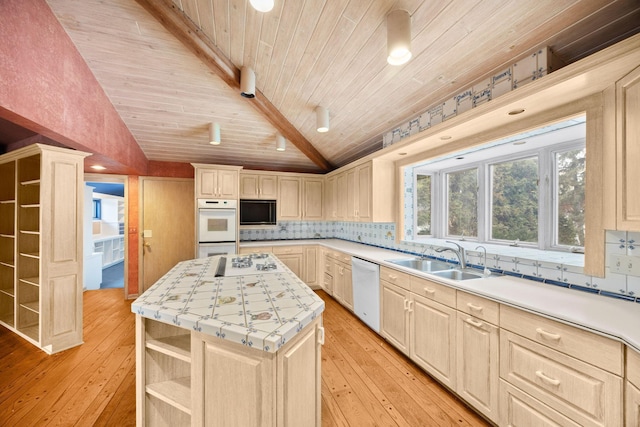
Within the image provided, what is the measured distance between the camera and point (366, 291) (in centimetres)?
294

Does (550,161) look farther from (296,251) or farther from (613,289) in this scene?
(296,251)

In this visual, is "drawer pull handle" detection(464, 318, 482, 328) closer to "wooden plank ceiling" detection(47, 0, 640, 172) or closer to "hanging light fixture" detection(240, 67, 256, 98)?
"wooden plank ceiling" detection(47, 0, 640, 172)

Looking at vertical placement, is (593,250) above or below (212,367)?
above

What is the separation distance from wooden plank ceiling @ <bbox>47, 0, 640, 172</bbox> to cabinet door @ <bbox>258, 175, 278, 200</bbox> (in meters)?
0.89

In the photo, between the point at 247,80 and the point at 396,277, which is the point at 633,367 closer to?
the point at 396,277

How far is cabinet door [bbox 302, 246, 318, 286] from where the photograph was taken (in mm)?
4441

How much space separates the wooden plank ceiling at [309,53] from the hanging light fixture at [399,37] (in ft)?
0.26

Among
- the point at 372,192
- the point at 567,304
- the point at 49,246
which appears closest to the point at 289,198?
the point at 372,192

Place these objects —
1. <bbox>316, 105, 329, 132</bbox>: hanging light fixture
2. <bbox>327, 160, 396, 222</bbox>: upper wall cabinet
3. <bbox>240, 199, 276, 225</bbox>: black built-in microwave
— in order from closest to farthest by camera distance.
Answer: <bbox>316, 105, 329, 132</bbox>: hanging light fixture → <bbox>327, 160, 396, 222</bbox>: upper wall cabinet → <bbox>240, 199, 276, 225</bbox>: black built-in microwave

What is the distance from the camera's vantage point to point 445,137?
2.32m

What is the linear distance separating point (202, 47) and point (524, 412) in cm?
349

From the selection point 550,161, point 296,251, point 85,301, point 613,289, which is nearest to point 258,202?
point 296,251

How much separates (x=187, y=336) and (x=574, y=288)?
2.45 meters

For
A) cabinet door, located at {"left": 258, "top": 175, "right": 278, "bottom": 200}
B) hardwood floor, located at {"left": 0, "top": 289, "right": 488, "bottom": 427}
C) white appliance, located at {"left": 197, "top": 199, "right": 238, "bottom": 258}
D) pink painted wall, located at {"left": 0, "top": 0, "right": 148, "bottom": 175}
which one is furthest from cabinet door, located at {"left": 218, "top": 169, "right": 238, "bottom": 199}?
hardwood floor, located at {"left": 0, "top": 289, "right": 488, "bottom": 427}
